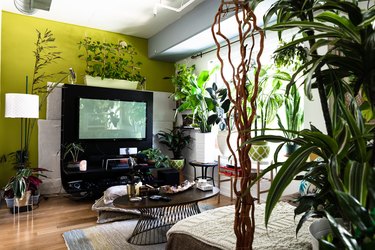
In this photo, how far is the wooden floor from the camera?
7.55ft

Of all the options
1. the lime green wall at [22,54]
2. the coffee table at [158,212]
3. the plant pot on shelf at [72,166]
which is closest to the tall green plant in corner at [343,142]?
the coffee table at [158,212]

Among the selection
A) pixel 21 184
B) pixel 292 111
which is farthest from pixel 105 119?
pixel 292 111

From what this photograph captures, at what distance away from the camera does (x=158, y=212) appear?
111 inches

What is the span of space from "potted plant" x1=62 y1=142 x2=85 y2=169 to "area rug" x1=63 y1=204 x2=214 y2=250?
53.7 inches

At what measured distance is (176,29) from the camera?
4.13 m

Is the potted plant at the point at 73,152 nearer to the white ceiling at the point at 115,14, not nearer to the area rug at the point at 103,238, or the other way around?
the area rug at the point at 103,238

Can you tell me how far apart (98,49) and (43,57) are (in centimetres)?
90

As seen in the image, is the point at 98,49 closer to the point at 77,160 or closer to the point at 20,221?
the point at 77,160

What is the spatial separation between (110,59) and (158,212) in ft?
9.96

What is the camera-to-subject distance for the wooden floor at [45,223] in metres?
2.30

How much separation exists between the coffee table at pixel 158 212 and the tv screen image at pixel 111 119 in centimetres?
184

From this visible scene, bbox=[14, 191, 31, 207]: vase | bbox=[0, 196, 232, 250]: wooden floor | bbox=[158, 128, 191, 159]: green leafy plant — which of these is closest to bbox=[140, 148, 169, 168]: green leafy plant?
bbox=[158, 128, 191, 159]: green leafy plant

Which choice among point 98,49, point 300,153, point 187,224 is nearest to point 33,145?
point 98,49

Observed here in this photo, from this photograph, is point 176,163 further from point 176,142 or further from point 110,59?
point 110,59
